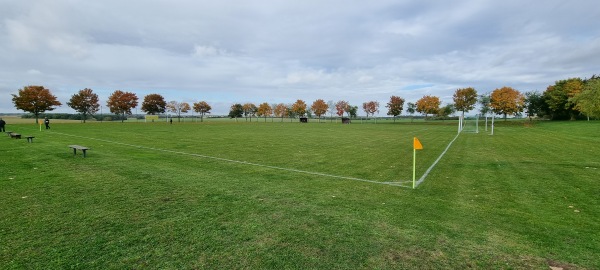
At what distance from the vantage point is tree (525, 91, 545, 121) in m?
71.8

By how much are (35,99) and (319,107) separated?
7477 cm

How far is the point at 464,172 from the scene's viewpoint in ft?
33.6

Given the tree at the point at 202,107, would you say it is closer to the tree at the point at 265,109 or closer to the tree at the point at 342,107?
the tree at the point at 265,109

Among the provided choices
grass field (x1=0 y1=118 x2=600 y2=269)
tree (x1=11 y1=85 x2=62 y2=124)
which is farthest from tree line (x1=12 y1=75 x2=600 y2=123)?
grass field (x1=0 y1=118 x2=600 y2=269)

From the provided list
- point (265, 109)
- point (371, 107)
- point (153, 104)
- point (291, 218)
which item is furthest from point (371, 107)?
point (291, 218)

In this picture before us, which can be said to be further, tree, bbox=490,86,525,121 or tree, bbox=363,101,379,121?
tree, bbox=363,101,379,121

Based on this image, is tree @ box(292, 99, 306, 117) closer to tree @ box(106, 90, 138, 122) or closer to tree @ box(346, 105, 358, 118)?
tree @ box(346, 105, 358, 118)

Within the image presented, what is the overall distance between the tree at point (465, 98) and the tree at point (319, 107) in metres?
41.9

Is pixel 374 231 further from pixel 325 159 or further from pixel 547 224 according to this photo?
pixel 325 159

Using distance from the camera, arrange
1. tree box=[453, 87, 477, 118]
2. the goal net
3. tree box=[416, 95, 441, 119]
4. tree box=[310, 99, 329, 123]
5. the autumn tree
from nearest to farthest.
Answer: the goal net, tree box=[453, 87, 477, 118], tree box=[416, 95, 441, 119], tree box=[310, 99, 329, 123], the autumn tree

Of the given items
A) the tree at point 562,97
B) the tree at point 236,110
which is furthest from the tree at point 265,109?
the tree at point 562,97

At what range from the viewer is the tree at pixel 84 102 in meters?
66.4

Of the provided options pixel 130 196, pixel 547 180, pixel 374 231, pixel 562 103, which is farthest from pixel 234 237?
pixel 562 103

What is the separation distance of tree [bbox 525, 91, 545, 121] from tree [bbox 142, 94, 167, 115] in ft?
336
